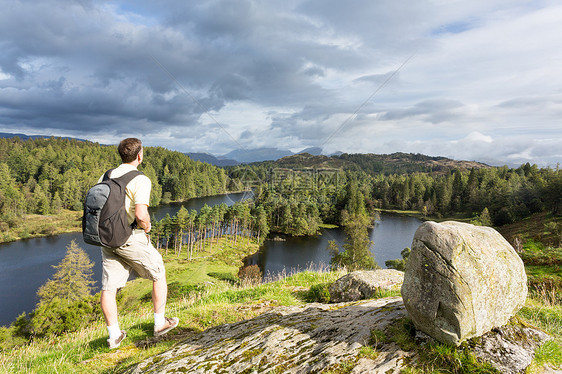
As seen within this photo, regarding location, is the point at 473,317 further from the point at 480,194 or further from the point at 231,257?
the point at 480,194

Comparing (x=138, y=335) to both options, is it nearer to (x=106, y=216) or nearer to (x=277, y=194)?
(x=106, y=216)

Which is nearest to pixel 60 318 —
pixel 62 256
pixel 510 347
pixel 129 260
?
pixel 129 260

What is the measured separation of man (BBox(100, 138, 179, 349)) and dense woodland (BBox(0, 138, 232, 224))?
111 meters

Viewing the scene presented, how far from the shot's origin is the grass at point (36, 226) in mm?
77438

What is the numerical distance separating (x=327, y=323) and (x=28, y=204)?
13390cm

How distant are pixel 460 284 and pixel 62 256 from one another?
80114 millimetres

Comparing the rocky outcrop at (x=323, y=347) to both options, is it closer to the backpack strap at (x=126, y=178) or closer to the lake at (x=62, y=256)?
the backpack strap at (x=126, y=178)

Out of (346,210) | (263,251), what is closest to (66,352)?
(263,251)

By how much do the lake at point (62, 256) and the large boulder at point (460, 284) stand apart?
108 feet

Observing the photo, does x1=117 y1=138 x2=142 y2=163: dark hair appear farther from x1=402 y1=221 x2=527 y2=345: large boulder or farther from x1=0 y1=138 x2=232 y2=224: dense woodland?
x1=0 y1=138 x2=232 y2=224: dense woodland

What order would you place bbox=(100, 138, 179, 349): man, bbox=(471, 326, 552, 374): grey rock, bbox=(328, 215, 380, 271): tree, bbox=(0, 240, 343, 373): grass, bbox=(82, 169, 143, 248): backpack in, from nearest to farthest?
bbox=(471, 326, 552, 374): grey rock
bbox=(82, 169, 143, 248): backpack
bbox=(100, 138, 179, 349): man
bbox=(0, 240, 343, 373): grass
bbox=(328, 215, 380, 271): tree

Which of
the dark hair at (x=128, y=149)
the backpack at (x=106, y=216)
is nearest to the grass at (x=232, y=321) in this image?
the backpack at (x=106, y=216)

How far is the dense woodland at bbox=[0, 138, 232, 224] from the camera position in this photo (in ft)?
333

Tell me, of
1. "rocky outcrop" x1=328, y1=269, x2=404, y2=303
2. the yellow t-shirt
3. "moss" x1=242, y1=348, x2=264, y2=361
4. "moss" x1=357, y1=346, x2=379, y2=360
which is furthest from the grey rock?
the yellow t-shirt
